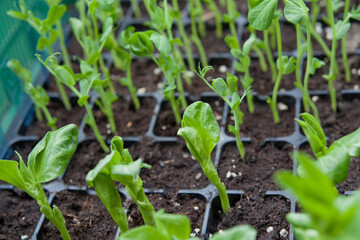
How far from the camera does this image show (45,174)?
1041 mm

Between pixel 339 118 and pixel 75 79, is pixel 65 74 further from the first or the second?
pixel 339 118

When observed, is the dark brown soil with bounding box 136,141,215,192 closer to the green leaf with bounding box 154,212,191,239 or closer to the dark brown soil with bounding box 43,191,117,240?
the dark brown soil with bounding box 43,191,117,240

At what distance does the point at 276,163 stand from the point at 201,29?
813 millimetres

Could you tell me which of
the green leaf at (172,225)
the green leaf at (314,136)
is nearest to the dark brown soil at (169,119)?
the green leaf at (314,136)

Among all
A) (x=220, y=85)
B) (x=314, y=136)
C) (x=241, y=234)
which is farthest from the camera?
(x=220, y=85)

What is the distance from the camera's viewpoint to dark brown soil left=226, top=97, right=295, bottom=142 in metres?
1.49

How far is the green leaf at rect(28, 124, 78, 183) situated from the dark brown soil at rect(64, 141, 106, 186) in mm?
349

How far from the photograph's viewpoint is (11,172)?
1.02 m

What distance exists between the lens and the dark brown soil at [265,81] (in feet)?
5.49

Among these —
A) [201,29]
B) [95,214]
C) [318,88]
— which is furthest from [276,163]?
[201,29]

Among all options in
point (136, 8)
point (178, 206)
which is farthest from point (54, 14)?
point (136, 8)

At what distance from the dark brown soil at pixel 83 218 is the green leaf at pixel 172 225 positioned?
1.37 ft

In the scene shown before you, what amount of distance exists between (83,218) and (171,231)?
0.52 metres

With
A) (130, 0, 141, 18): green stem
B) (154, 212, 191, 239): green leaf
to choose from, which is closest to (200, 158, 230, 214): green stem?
(154, 212, 191, 239): green leaf
